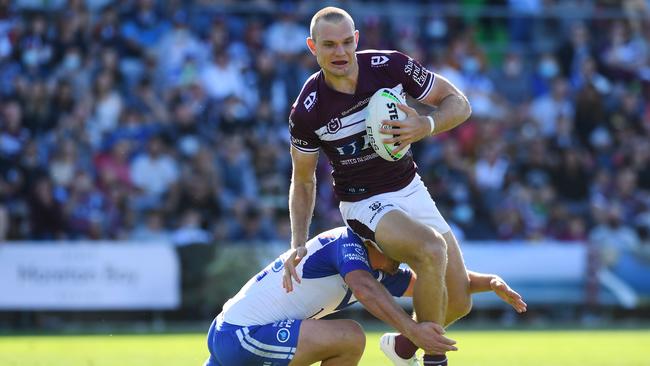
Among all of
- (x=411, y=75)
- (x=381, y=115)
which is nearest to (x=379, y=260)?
(x=381, y=115)

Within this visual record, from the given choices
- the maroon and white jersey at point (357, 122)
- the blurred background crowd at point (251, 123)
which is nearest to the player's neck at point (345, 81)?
the maroon and white jersey at point (357, 122)

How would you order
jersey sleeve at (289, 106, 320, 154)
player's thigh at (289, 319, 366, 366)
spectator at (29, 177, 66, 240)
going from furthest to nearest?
spectator at (29, 177, 66, 240)
jersey sleeve at (289, 106, 320, 154)
player's thigh at (289, 319, 366, 366)

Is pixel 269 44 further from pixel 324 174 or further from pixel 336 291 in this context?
pixel 336 291

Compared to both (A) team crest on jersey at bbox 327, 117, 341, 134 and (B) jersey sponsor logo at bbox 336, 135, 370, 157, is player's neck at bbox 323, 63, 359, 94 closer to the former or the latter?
(A) team crest on jersey at bbox 327, 117, 341, 134

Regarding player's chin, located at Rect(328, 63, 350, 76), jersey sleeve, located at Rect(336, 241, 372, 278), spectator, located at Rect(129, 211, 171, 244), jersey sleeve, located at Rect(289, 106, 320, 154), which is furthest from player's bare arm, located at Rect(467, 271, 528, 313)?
spectator, located at Rect(129, 211, 171, 244)

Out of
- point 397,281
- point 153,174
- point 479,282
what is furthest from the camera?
point 153,174

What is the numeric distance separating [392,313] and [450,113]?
4.74 feet

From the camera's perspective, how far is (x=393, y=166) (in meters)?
7.99

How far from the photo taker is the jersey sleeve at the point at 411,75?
7.96 m

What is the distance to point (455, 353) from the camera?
12.1 m

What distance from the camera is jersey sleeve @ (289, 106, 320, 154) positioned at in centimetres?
793

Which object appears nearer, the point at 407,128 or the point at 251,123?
the point at 407,128

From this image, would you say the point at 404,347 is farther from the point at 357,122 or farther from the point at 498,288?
the point at 357,122

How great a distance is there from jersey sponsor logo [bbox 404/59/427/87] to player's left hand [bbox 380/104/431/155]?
45 cm
